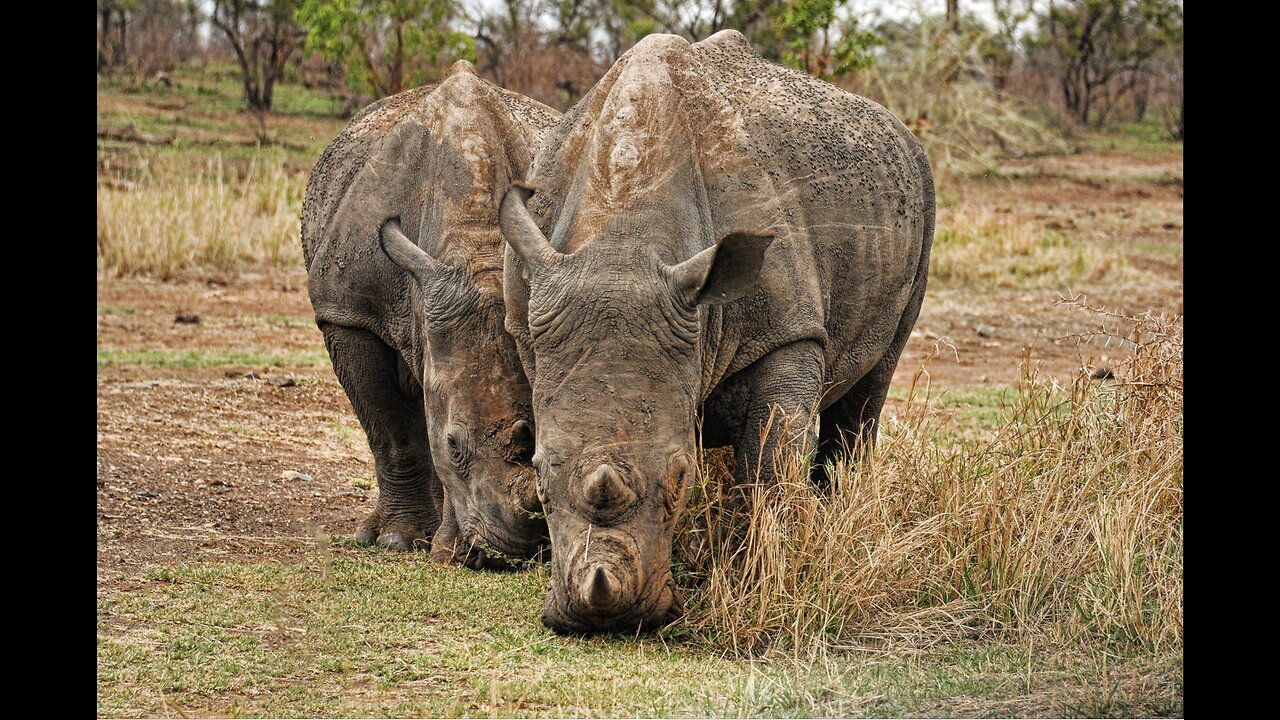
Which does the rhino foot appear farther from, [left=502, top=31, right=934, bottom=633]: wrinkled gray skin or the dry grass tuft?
the dry grass tuft

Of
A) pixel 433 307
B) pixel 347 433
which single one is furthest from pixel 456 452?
pixel 347 433

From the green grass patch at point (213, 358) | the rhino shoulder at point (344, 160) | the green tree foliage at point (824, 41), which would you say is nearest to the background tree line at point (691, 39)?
the green tree foliage at point (824, 41)

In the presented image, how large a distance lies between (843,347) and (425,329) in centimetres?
173

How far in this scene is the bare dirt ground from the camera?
24.8 feet

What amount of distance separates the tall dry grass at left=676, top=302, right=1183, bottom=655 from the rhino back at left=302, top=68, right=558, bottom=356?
141 cm

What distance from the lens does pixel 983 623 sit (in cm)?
555

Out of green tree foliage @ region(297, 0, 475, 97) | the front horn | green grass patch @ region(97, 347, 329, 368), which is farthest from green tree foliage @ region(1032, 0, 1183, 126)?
the front horn

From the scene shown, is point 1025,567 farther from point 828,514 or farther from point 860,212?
point 860,212

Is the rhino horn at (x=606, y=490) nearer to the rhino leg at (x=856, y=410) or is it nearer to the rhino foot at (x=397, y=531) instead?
the rhino foot at (x=397, y=531)

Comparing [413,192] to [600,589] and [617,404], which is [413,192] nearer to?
[617,404]

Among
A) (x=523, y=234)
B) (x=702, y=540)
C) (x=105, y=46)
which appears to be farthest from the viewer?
(x=105, y=46)

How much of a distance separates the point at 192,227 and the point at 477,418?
1022cm

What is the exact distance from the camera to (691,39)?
21078 millimetres
